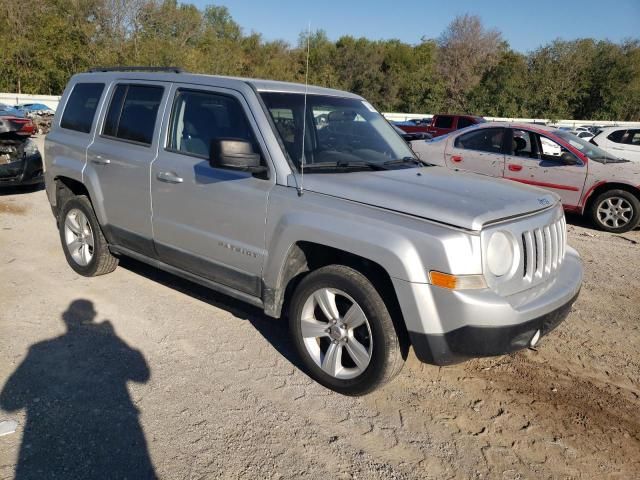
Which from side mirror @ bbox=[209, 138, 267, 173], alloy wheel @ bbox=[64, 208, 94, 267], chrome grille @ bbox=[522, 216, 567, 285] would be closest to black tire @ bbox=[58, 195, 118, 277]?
alloy wheel @ bbox=[64, 208, 94, 267]

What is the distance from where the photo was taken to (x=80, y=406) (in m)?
3.16

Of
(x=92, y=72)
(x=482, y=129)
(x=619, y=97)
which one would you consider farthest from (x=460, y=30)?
(x=92, y=72)

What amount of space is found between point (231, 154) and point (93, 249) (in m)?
2.58

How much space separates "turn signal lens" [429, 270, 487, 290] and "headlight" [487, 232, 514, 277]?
10 cm

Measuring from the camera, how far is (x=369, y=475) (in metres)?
2.71

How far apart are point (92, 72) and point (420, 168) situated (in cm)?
344

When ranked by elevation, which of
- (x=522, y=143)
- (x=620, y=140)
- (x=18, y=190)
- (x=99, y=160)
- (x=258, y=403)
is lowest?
(x=258, y=403)

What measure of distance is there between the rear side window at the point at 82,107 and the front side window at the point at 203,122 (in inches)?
50.2

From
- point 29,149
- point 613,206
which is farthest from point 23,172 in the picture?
point 613,206

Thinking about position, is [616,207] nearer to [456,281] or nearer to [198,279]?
[456,281]

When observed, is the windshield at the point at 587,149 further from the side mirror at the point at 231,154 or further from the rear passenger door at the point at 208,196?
the side mirror at the point at 231,154

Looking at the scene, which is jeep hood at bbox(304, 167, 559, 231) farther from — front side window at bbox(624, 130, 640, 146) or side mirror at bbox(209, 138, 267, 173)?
front side window at bbox(624, 130, 640, 146)

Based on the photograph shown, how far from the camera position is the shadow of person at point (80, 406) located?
8.79 ft

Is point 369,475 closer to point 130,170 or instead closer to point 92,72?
point 130,170
